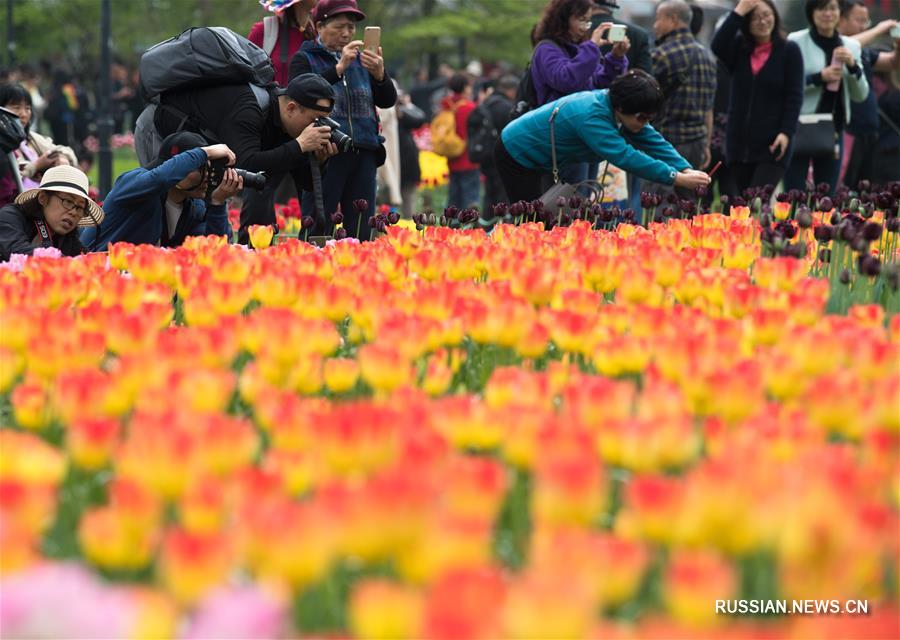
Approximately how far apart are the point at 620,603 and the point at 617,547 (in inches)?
6.9

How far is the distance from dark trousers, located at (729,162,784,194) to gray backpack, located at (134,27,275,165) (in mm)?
3883

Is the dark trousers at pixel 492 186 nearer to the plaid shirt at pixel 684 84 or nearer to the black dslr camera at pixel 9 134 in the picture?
the plaid shirt at pixel 684 84

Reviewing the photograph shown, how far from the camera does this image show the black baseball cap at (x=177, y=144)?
6.22 metres

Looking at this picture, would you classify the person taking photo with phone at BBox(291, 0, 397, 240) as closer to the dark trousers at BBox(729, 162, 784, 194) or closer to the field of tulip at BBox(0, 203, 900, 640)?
the dark trousers at BBox(729, 162, 784, 194)

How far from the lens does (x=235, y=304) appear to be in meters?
3.27

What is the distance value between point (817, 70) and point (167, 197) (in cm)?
547

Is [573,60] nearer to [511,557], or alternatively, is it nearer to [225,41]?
[225,41]

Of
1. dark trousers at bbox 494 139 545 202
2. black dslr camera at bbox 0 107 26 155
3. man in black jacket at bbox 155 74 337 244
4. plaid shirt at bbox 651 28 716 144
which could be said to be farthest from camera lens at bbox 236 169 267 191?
plaid shirt at bbox 651 28 716 144

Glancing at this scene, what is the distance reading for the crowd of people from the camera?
6.28 m

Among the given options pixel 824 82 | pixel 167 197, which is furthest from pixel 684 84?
pixel 167 197

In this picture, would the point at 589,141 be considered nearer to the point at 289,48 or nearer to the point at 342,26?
the point at 342,26

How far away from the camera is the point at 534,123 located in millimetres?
7664

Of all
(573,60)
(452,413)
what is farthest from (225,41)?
(452,413)

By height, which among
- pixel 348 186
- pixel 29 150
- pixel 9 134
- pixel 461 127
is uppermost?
pixel 9 134
